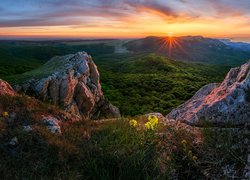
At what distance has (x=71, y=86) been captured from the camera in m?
20.6

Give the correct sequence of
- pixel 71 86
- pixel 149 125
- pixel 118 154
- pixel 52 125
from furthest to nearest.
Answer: pixel 71 86 → pixel 52 125 → pixel 149 125 → pixel 118 154

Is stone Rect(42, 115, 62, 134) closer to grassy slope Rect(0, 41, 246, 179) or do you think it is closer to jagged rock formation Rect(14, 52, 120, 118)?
grassy slope Rect(0, 41, 246, 179)

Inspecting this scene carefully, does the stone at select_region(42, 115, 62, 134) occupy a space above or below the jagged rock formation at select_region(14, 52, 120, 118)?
above

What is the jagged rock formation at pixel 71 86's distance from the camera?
19031mm

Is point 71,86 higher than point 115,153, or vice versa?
point 115,153

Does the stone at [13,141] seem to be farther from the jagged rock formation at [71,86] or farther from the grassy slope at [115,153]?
the jagged rock formation at [71,86]

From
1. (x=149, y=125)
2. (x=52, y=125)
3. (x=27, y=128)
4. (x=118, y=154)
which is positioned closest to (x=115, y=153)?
(x=118, y=154)

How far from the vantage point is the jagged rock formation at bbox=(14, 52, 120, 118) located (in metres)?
19.0

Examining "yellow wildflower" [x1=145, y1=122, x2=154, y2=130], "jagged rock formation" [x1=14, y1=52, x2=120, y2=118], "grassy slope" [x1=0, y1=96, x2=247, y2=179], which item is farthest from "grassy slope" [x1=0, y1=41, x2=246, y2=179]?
"jagged rock formation" [x1=14, y1=52, x2=120, y2=118]

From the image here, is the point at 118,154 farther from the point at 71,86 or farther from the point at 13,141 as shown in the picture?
the point at 71,86

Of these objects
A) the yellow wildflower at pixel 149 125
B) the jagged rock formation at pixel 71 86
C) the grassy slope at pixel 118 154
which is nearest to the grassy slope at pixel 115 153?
the grassy slope at pixel 118 154

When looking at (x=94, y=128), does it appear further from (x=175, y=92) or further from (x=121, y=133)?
(x=175, y=92)

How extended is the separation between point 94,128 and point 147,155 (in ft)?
9.93

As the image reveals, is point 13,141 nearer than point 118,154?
No
